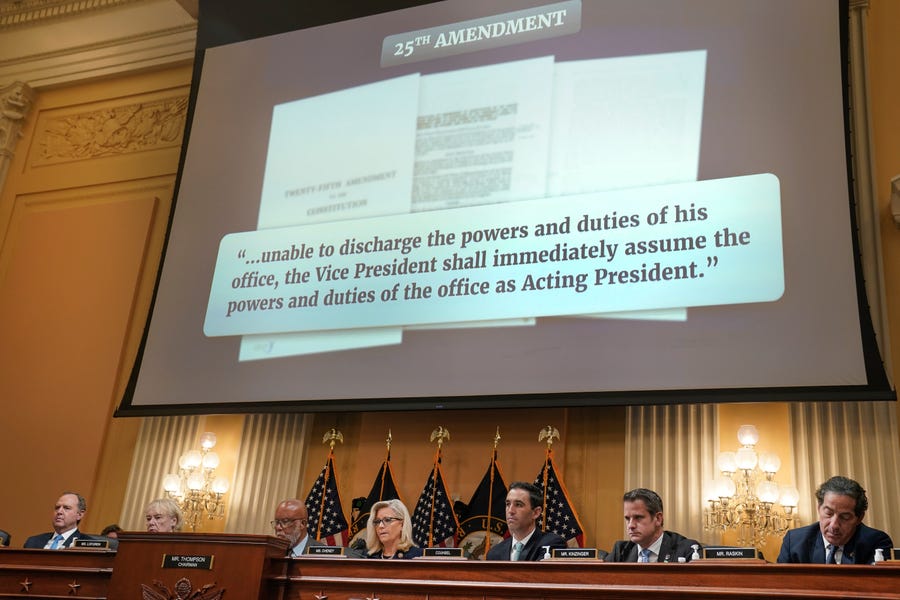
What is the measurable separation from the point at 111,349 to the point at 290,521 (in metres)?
3.03

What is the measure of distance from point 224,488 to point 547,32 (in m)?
3.54

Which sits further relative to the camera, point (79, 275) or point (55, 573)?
point (79, 275)

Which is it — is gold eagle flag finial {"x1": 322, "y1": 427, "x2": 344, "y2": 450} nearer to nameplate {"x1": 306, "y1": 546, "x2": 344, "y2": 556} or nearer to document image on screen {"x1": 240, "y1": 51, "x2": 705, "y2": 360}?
document image on screen {"x1": 240, "y1": 51, "x2": 705, "y2": 360}

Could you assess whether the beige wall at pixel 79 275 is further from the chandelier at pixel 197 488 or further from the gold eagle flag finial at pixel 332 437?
the gold eagle flag finial at pixel 332 437

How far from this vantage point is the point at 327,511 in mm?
5750

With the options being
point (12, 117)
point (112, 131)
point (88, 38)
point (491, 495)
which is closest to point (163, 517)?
point (491, 495)

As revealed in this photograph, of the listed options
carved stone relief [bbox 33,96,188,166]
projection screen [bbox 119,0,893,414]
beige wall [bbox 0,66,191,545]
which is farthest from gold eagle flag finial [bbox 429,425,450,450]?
carved stone relief [bbox 33,96,188,166]

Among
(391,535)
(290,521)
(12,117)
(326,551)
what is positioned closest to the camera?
(326,551)

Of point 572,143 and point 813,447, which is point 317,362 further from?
point 813,447

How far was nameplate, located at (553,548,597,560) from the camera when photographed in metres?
3.26

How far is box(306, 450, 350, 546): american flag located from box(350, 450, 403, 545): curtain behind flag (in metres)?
0.08

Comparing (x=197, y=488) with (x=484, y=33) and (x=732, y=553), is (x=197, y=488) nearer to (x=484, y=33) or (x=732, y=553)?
(x=484, y=33)

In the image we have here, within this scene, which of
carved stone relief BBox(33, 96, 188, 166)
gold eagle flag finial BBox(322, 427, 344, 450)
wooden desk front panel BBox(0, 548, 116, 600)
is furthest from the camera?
carved stone relief BBox(33, 96, 188, 166)

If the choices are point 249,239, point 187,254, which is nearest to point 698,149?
point 249,239
